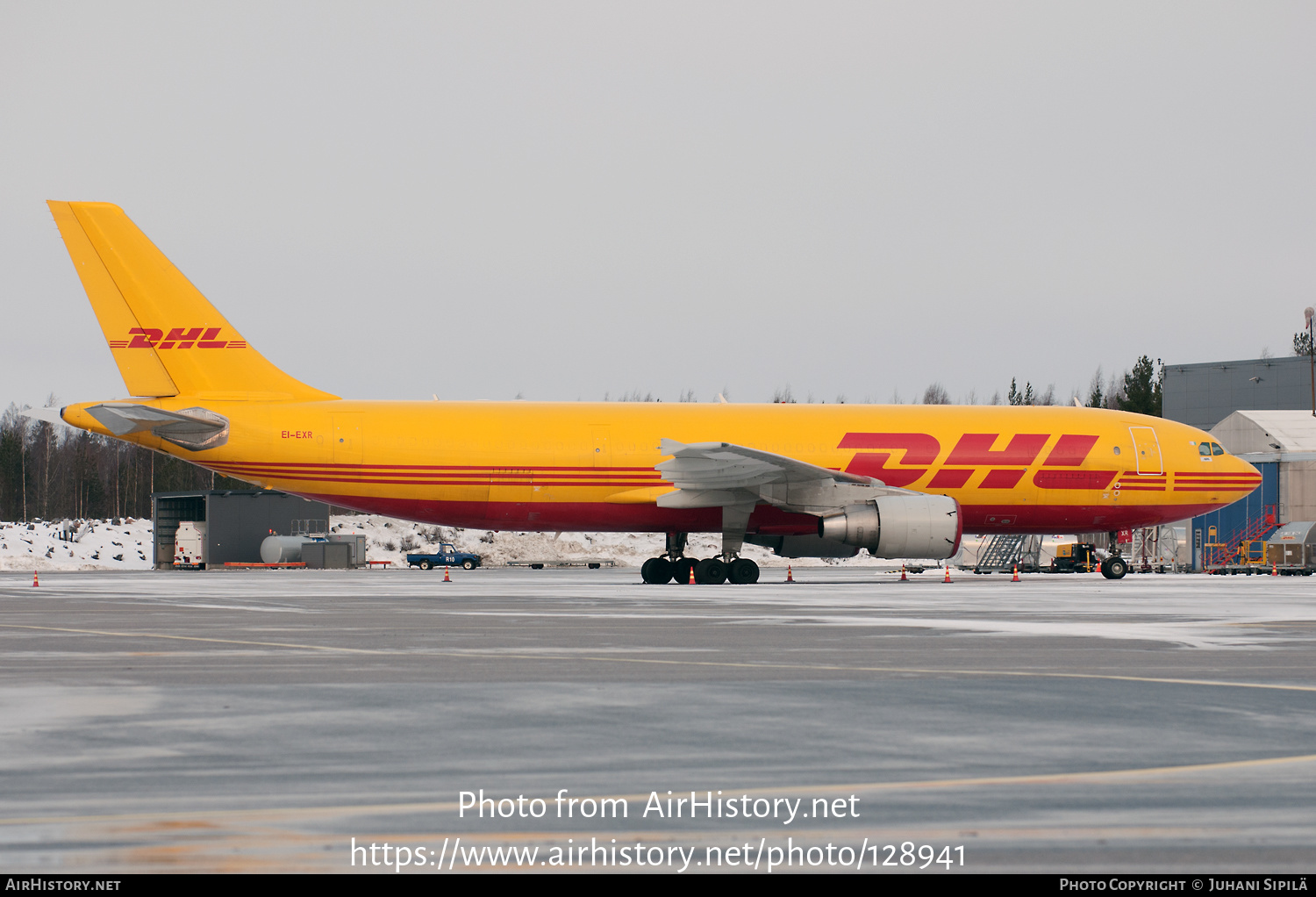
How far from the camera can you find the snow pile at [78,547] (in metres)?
62.3

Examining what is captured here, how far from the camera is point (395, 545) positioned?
78438 millimetres

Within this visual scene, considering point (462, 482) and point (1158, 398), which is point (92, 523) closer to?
point (462, 482)

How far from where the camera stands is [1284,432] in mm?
48781

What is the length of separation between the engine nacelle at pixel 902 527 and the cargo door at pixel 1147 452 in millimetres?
7557

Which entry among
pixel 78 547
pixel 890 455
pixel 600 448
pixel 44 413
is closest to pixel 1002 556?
pixel 890 455

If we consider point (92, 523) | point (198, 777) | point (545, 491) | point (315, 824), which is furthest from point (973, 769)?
point (92, 523)

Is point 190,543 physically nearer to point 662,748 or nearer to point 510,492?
point 510,492

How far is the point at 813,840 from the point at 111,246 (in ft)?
99.5

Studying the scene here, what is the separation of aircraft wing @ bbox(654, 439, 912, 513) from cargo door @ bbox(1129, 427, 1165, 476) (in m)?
7.52

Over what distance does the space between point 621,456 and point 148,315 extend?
12.5 metres

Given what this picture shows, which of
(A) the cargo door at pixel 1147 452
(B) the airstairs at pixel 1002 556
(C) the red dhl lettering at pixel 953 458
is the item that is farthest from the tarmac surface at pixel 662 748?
(B) the airstairs at pixel 1002 556

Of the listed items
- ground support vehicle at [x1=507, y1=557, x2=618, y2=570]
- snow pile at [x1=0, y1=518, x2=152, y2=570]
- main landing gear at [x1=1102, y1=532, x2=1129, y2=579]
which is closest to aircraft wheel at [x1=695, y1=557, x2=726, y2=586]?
main landing gear at [x1=1102, y1=532, x2=1129, y2=579]

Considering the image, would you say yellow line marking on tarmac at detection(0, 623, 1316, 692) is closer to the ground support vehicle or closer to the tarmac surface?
the tarmac surface

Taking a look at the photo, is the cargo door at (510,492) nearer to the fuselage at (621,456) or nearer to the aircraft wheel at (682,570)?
the fuselage at (621,456)
